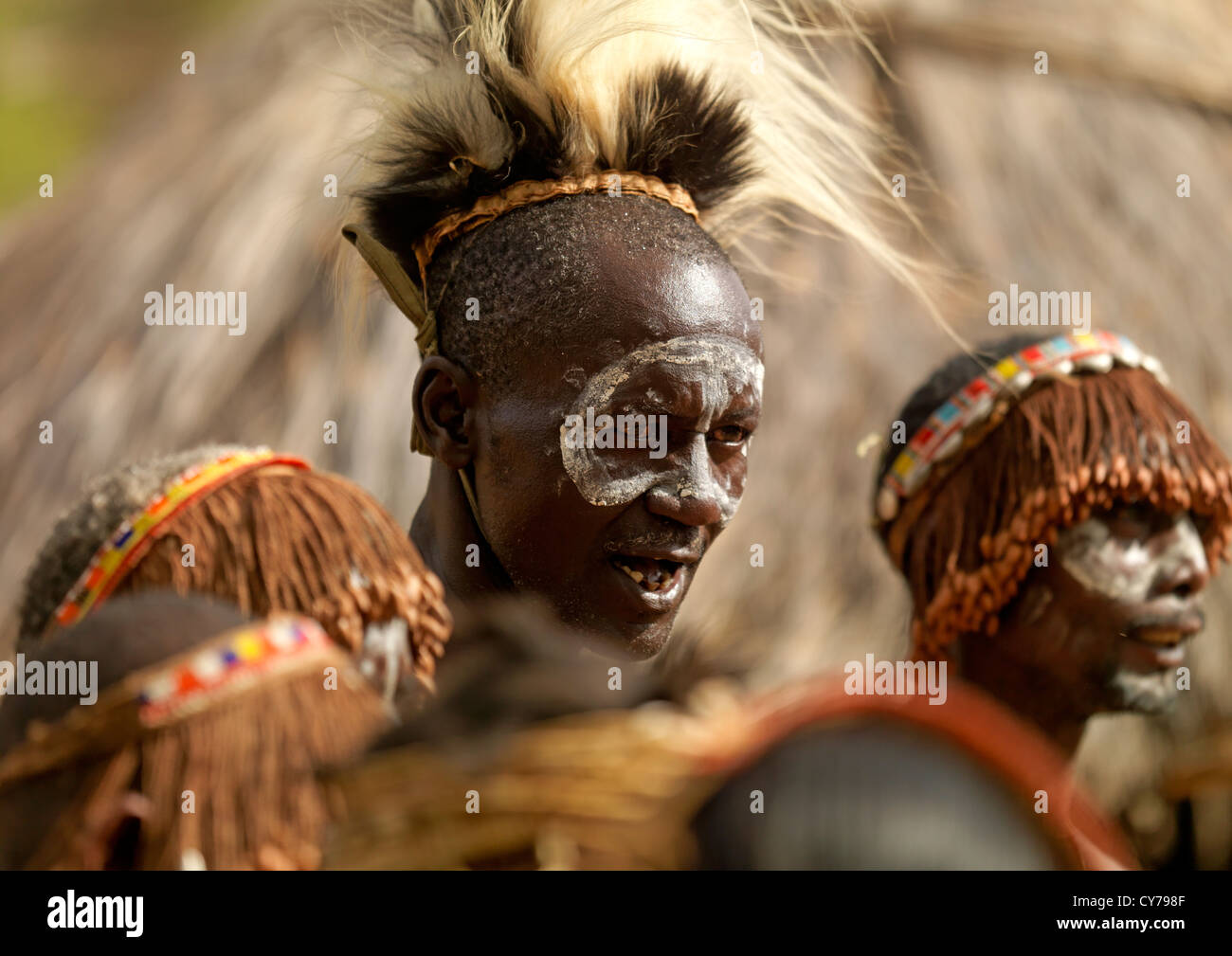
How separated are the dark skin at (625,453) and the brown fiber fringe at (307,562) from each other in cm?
38

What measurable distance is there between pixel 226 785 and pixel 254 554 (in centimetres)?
67

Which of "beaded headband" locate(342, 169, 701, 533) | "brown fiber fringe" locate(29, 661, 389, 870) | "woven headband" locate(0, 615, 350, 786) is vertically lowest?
"brown fiber fringe" locate(29, 661, 389, 870)

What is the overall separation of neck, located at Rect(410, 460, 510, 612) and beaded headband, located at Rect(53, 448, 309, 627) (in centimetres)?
49

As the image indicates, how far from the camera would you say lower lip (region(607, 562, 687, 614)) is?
240 centimetres

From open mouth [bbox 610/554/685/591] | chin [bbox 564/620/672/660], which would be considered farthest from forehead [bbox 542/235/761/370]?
chin [bbox 564/620/672/660]

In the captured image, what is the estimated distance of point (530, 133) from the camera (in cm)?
252

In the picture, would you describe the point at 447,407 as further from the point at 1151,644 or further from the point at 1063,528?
the point at 1151,644

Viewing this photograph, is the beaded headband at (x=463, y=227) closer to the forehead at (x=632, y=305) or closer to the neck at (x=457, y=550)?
the neck at (x=457, y=550)

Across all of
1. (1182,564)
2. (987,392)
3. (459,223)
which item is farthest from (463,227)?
(1182,564)

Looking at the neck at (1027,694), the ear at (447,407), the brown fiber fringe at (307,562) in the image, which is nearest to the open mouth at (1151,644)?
the neck at (1027,694)

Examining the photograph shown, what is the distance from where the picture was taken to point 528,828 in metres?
1.11

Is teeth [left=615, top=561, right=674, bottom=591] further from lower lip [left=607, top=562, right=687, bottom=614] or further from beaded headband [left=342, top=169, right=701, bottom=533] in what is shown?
beaded headband [left=342, top=169, right=701, bottom=533]
